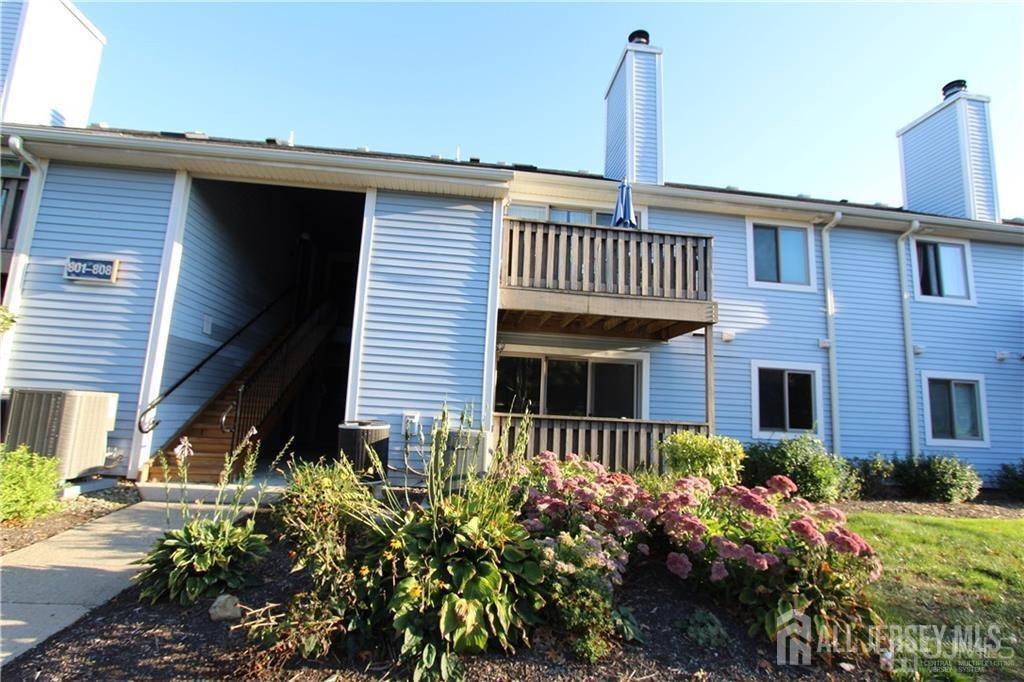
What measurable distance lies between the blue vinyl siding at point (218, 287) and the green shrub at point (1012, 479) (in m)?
15.0

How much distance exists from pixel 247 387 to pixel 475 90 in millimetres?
6884

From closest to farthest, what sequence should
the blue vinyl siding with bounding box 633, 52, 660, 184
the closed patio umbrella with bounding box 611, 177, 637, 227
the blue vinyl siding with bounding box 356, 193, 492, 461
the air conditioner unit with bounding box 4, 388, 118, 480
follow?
the air conditioner unit with bounding box 4, 388, 118, 480, the blue vinyl siding with bounding box 356, 193, 492, 461, the closed patio umbrella with bounding box 611, 177, 637, 227, the blue vinyl siding with bounding box 633, 52, 660, 184

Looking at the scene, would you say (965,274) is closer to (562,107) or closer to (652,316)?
(652,316)

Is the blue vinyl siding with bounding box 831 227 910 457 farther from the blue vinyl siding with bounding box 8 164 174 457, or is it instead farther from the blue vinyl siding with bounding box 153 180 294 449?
the blue vinyl siding with bounding box 8 164 174 457

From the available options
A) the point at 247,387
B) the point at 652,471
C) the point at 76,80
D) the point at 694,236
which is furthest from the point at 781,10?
the point at 76,80

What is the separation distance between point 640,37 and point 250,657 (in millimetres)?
13235

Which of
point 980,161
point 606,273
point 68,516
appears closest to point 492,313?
point 606,273

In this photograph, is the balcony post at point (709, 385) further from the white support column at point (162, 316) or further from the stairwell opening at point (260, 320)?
the white support column at point (162, 316)

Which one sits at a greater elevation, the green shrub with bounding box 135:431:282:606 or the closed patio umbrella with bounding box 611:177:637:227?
the closed patio umbrella with bounding box 611:177:637:227

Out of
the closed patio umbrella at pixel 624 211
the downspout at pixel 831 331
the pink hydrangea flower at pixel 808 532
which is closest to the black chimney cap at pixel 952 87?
the downspout at pixel 831 331

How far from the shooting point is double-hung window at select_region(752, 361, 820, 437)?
30.8ft

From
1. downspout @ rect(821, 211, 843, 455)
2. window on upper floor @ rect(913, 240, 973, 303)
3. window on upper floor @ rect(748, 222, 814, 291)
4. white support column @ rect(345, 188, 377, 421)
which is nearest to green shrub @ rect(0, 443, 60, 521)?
white support column @ rect(345, 188, 377, 421)

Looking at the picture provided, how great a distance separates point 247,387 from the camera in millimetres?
7746

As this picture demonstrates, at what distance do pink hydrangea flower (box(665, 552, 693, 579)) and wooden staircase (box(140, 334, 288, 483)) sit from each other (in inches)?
224
